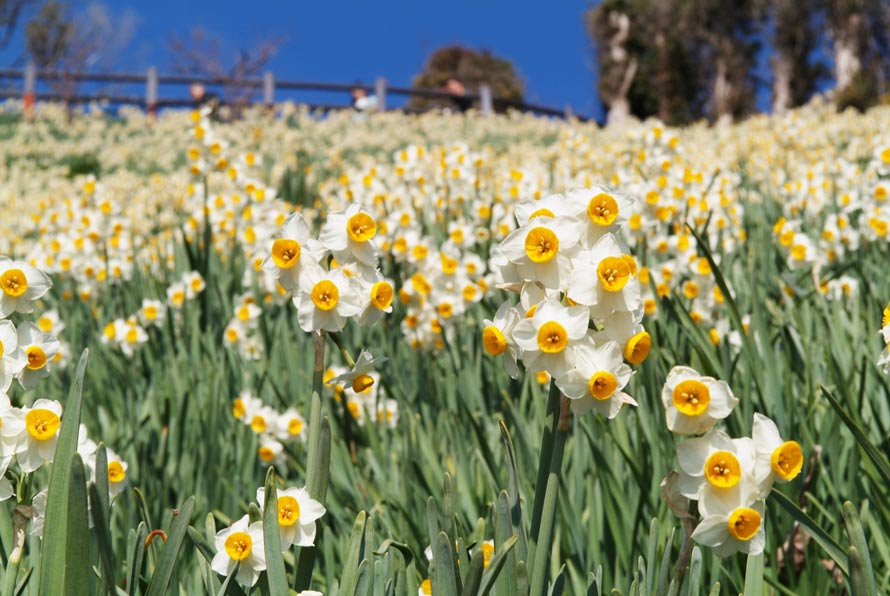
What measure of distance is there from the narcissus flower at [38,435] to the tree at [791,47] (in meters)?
29.8

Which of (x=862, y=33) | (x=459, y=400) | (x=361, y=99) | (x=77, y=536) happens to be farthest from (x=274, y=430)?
(x=862, y=33)

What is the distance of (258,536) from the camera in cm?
99

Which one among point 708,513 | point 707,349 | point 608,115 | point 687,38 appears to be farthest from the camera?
point 608,115

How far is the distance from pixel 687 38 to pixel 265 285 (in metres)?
32.2

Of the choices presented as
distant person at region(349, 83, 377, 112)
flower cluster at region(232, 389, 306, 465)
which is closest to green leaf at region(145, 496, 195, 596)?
flower cluster at region(232, 389, 306, 465)

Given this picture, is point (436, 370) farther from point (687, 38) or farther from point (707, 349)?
point (687, 38)

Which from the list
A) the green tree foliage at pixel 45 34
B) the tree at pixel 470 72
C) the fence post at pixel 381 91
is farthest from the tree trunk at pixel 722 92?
the green tree foliage at pixel 45 34

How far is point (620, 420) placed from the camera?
5.56 feet

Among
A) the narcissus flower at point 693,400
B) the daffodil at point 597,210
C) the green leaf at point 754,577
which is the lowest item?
the green leaf at point 754,577

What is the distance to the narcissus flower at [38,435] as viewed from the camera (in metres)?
1.00

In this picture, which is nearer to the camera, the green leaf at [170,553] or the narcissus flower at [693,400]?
the narcissus flower at [693,400]

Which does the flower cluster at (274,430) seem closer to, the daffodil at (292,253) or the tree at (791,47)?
the daffodil at (292,253)

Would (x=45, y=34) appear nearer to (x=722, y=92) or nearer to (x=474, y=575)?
(x=722, y=92)

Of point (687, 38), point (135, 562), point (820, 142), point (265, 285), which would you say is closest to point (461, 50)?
point (687, 38)
